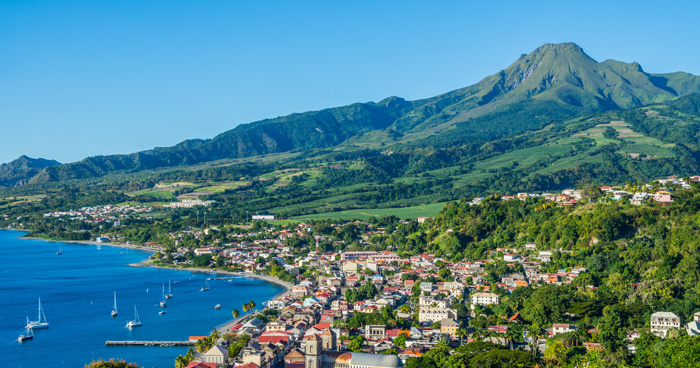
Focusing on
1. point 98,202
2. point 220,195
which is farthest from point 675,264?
point 98,202

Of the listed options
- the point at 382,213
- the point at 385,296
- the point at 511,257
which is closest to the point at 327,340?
the point at 385,296

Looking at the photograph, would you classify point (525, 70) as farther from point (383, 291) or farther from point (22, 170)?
point (383, 291)

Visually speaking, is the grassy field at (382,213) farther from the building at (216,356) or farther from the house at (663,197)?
the building at (216,356)

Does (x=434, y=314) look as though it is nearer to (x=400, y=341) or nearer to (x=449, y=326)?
(x=449, y=326)

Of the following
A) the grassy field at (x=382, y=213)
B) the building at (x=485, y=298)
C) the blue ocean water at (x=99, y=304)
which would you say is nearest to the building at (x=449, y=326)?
the building at (x=485, y=298)

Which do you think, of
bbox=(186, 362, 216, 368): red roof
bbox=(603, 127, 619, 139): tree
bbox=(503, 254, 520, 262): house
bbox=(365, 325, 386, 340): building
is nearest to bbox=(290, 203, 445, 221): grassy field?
bbox=(503, 254, 520, 262): house

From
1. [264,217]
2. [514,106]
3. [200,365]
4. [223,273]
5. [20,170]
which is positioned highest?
[514,106]
